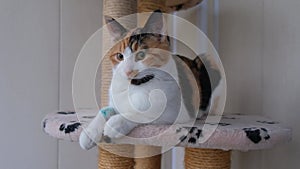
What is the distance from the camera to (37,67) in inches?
47.6

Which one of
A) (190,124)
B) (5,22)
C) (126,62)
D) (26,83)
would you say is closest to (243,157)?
(190,124)

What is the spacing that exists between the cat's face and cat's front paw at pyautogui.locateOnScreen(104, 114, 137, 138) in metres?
0.10

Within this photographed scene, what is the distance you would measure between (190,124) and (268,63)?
562 mm

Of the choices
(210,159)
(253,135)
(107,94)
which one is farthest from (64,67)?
(253,135)

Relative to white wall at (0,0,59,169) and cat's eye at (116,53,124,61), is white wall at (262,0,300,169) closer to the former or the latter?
cat's eye at (116,53,124,61)

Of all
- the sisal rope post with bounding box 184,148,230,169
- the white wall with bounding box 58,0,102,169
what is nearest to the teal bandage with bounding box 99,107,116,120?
the sisal rope post with bounding box 184,148,230,169

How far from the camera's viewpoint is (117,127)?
0.63 metres

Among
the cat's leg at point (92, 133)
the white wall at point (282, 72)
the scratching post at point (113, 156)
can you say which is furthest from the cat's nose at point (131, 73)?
the white wall at point (282, 72)

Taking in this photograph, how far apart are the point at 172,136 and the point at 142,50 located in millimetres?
190

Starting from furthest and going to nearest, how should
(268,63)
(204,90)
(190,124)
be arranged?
(268,63)
(204,90)
(190,124)

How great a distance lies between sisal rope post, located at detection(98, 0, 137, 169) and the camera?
83 centimetres

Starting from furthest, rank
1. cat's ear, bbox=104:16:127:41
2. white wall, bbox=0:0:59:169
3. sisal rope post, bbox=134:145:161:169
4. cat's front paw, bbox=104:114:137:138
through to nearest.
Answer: white wall, bbox=0:0:59:169
sisal rope post, bbox=134:145:161:169
cat's ear, bbox=104:16:127:41
cat's front paw, bbox=104:114:137:138

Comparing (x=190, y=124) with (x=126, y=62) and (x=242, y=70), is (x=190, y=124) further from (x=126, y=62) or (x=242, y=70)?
(x=242, y=70)

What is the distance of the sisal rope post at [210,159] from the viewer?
2.60 ft
